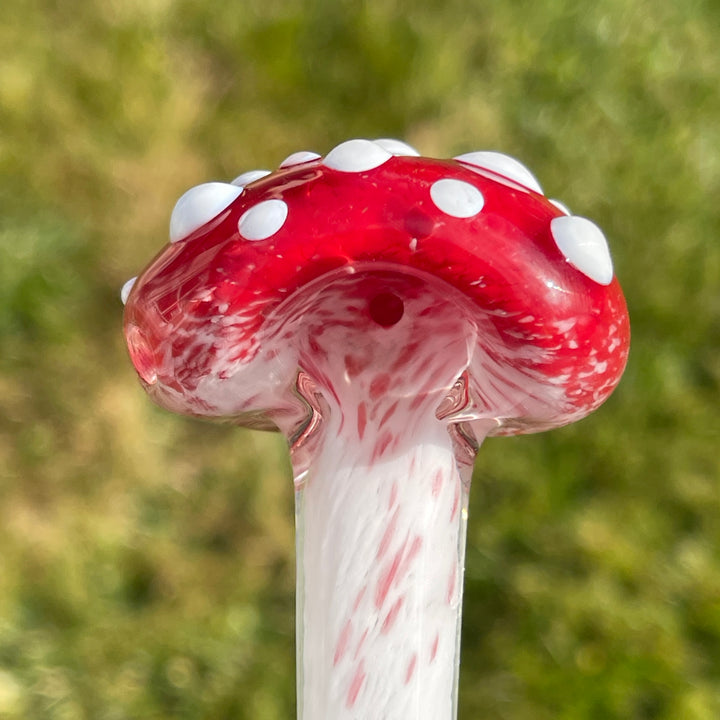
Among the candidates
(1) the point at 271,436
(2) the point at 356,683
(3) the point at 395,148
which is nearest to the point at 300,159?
(3) the point at 395,148

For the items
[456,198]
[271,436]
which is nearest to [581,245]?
[456,198]

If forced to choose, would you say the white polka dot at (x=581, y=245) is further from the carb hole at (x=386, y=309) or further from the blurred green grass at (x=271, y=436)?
the blurred green grass at (x=271, y=436)

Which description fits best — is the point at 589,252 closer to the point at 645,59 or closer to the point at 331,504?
the point at 331,504

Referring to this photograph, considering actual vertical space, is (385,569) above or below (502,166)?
below

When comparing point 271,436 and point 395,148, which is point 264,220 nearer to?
point 395,148

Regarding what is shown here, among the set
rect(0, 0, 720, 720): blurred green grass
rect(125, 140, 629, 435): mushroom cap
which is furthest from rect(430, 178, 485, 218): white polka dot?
rect(0, 0, 720, 720): blurred green grass

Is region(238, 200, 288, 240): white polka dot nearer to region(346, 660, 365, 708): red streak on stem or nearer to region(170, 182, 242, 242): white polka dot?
region(170, 182, 242, 242): white polka dot

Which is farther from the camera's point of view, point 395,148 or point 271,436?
point 271,436
